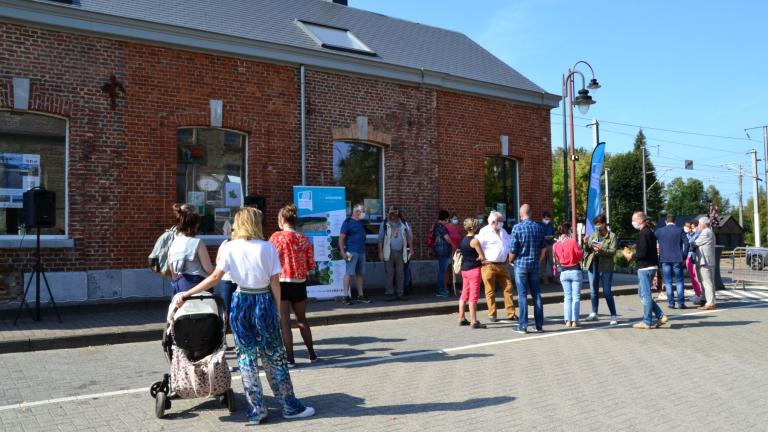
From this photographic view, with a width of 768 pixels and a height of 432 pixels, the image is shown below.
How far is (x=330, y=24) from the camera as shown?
1675 centimetres

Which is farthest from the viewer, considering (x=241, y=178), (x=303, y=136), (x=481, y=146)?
(x=481, y=146)

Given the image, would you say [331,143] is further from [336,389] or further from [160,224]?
[336,389]

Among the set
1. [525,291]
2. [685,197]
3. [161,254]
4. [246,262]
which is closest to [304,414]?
[246,262]

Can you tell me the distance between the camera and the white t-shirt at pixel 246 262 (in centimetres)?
511

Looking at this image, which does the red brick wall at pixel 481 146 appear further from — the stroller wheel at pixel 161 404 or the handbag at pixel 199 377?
the stroller wheel at pixel 161 404

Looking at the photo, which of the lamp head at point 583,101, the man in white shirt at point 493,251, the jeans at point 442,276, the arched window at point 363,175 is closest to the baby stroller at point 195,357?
the man in white shirt at point 493,251

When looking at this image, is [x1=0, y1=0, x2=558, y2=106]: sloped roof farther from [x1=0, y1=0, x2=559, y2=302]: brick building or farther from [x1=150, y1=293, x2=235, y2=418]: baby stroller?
[x1=150, y1=293, x2=235, y2=418]: baby stroller

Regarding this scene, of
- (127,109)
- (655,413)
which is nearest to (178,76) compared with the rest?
(127,109)

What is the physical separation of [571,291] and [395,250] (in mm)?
4240

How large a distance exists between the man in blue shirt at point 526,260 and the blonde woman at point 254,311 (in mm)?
5246

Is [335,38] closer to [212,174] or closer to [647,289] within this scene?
[212,174]

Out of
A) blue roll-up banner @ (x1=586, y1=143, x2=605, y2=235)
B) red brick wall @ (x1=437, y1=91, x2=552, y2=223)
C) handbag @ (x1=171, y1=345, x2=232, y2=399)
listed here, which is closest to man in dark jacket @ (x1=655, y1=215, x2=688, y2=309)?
blue roll-up banner @ (x1=586, y1=143, x2=605, y2=235)

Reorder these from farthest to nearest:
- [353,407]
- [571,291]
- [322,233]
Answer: [322,233] < [571,291] < [353,407]

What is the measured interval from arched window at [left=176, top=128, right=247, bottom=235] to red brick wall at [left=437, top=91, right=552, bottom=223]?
545 centimetres
